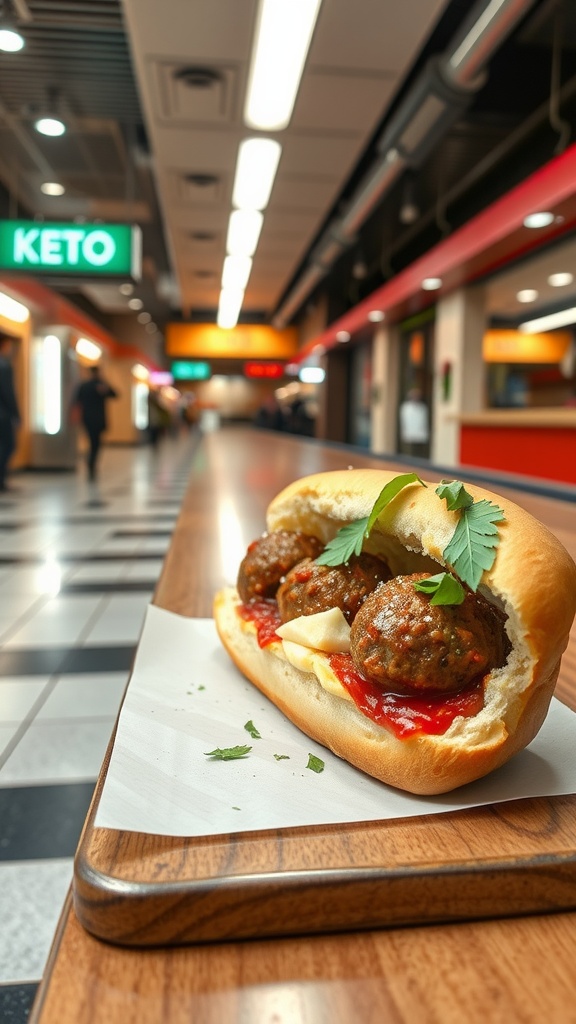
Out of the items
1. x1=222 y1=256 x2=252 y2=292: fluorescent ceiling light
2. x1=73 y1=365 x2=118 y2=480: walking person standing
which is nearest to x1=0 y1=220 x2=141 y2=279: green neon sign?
x1=73 y1=365 x2=118 y2=480: walking person standing

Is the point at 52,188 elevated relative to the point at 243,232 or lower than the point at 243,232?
elevated

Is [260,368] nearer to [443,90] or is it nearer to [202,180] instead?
[202,180]

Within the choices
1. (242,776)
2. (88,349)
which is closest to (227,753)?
(242,776)

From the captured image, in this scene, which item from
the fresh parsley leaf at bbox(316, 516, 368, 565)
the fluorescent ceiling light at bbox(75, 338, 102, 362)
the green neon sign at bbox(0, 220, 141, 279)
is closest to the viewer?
the fresh parsley leaf at bbox(316, 516, 368, 565)

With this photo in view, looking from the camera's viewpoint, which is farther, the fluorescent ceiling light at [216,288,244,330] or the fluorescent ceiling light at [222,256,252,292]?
the fluorescent ceiling light at [216,288,244,330]

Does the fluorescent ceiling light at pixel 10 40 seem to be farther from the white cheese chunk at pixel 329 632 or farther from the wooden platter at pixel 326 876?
the wooden platter at pixel 326 876

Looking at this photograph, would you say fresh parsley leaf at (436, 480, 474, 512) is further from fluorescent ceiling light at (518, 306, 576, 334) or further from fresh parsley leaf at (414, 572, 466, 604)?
fluorescent ceiling light at (518, 306, 576, 334)

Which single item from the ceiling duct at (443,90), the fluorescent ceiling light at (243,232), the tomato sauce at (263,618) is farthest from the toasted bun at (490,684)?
the fluorescent ceiling light at (243,232)
